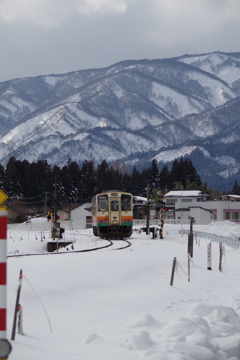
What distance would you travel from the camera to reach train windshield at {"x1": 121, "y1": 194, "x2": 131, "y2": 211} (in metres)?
43.7

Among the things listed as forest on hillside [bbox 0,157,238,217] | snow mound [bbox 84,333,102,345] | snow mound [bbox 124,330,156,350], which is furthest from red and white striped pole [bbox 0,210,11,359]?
forest on hillside [bbox 0,157,238,217]

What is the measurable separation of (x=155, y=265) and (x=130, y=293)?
7.86 m

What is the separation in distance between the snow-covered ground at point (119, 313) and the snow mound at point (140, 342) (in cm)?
1

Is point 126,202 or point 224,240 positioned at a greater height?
point 126,202

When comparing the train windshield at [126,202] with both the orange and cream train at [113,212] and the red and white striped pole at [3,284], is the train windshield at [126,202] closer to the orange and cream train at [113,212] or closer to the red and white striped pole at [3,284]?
the orange and cream train at [113,212]

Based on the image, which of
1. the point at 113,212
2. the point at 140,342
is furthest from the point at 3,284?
the point at 113,212

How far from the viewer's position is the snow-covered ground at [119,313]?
327 inches

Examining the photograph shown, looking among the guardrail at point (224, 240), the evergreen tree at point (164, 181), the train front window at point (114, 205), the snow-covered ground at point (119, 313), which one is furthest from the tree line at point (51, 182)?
the snow-covered ground at point (119, 313)

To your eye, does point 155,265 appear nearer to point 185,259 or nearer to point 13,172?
point 185,259

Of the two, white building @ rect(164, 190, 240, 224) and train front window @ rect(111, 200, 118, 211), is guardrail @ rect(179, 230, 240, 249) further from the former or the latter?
white building @ rect(164, 190, 240, 224)

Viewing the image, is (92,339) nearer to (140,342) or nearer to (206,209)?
(140,342)

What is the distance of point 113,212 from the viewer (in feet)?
142

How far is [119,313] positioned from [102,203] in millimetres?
31816

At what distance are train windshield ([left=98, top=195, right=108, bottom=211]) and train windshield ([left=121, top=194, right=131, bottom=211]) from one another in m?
1.17
